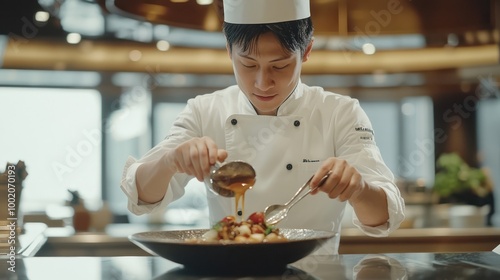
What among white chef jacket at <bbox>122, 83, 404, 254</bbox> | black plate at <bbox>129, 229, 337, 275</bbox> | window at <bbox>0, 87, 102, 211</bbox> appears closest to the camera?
black plate at <bbox>129, 229, 337, 275</bbox>

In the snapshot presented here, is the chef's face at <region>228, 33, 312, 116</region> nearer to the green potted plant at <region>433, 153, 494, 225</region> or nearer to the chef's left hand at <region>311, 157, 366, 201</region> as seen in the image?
the chef's left hand at <region>311, 157, 366, 201</region>

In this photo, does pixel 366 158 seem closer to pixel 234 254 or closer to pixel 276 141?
pixel 276 141

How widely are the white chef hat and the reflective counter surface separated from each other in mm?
693

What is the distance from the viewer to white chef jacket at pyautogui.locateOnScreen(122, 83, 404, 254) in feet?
6.79

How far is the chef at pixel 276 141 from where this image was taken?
1731 millimetres

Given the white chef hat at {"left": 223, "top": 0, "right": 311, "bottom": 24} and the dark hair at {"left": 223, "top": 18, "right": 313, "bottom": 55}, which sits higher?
the white chef hat at {"left": 223, "top": 0, "right": 311, "bottom": 24}

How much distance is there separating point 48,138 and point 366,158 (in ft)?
12.9

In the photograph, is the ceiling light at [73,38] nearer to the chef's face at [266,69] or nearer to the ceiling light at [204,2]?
the ceiling light at [204,2]

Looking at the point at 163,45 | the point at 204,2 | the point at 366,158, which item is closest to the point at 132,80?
the point at 163,45

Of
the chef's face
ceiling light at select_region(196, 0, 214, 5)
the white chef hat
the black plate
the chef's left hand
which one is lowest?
the black plate

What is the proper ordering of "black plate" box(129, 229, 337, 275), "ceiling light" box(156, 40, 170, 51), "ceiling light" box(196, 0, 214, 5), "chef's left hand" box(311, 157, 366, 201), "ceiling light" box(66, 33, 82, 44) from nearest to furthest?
"black plate" box(129, 229, 337, 275), "chef's left hand" box(311, 157, 366, 201), "ceiling light" box(196, 0, 214, 5), "ceiling light" box(66, 33, 82, 44), "ceiling light" box(156, 40, 170, 51)

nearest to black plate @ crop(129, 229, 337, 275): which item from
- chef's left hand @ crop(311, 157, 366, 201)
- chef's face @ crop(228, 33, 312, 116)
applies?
chef's left hand @ crop(311, 157, 366, 201)

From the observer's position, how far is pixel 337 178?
1.53 meters

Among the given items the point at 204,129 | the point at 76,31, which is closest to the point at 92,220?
the point at 76,31
